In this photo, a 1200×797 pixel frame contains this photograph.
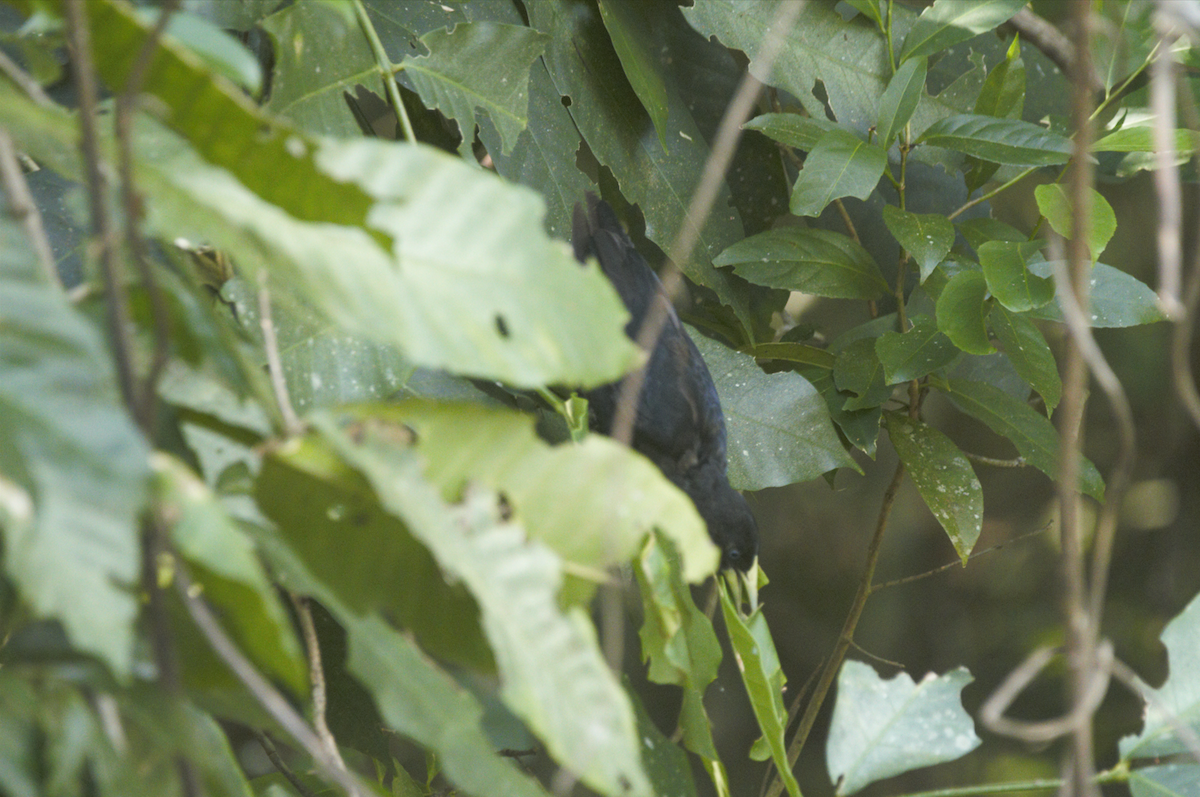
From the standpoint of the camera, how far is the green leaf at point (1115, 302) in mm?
1089

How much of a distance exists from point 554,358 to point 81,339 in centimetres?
21

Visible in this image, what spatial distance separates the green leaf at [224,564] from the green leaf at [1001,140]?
1028mm

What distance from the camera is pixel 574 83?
1186 mm

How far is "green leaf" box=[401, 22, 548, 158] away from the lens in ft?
3.24

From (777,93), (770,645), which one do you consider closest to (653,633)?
(770,645)

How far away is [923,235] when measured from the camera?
1154 millimetres

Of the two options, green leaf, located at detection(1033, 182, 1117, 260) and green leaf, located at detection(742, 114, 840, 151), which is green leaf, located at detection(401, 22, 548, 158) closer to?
green leaf, located at detection(742, 114, 840, 151)

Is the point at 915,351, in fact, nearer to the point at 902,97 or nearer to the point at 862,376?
the point at 862,376

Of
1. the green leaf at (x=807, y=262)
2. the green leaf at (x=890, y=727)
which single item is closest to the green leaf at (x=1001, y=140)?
the green leaf at (x=807, y=262)

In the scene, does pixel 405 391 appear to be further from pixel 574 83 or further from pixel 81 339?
pixel 81 339

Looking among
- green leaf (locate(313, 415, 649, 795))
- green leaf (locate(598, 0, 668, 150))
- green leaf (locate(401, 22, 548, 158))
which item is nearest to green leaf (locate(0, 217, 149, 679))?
green leaf (locate(313, 415, 649, 795))

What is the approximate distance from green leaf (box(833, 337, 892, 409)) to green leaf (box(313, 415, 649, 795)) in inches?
34.8

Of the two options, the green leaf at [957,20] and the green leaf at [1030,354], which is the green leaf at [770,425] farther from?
the green leaf at [957,20]

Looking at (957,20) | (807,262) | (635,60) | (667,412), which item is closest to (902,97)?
(957,20)
